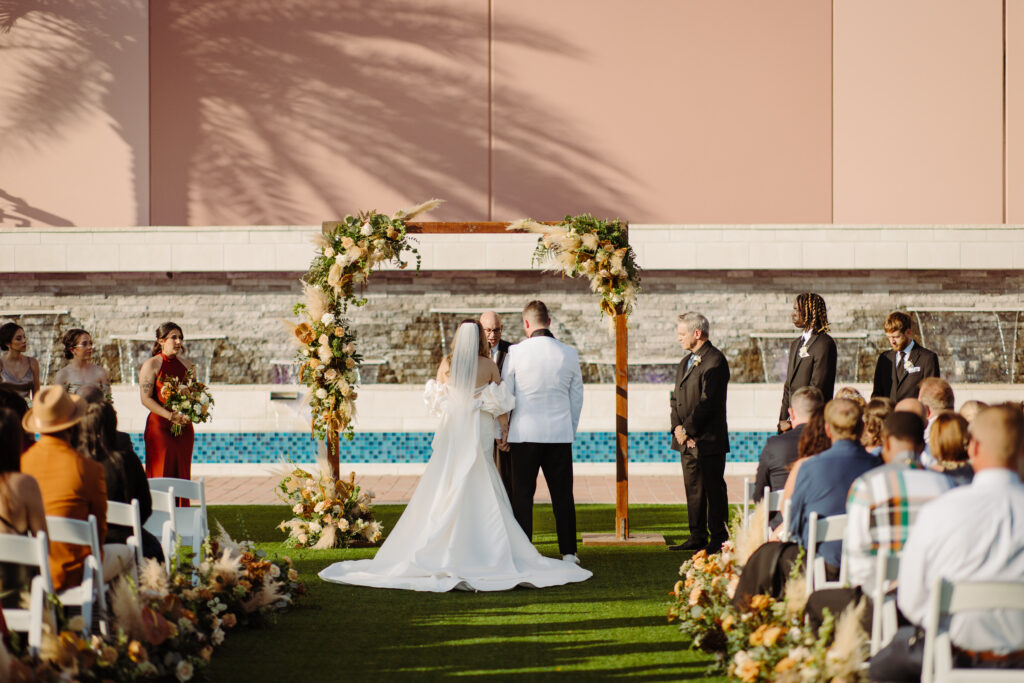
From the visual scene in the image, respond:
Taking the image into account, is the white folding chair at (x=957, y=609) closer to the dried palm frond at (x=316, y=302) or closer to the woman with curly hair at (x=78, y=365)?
the dried palm frond at (x=316, y=302)

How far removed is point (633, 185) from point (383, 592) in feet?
36.7

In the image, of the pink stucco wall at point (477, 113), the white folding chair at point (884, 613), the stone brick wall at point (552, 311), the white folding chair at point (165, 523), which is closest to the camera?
the white folding chair at point (884, 613)

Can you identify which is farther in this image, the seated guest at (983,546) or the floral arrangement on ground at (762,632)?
the floral arrangement on ground at (762,632)

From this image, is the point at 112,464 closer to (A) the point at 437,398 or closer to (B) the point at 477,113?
(A) the point at 437,398

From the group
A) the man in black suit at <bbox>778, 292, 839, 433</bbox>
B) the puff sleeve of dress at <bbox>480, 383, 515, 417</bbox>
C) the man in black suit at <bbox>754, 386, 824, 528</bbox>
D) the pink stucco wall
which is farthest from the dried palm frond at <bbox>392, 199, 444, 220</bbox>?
the pink stucco wall

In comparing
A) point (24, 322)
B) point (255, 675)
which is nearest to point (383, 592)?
point (255, 675)

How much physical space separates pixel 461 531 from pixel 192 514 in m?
1.91

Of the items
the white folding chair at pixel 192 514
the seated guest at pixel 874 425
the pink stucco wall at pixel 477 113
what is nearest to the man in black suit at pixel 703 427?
the seated guest at pixel 874 425

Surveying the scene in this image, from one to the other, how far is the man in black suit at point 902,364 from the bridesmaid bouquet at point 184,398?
5476mm

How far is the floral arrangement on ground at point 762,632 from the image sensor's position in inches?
163

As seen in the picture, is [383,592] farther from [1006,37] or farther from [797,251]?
[1006,37]

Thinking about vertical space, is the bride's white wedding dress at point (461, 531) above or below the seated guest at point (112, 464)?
below

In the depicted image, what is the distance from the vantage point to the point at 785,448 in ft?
21.6

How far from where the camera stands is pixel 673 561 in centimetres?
830
